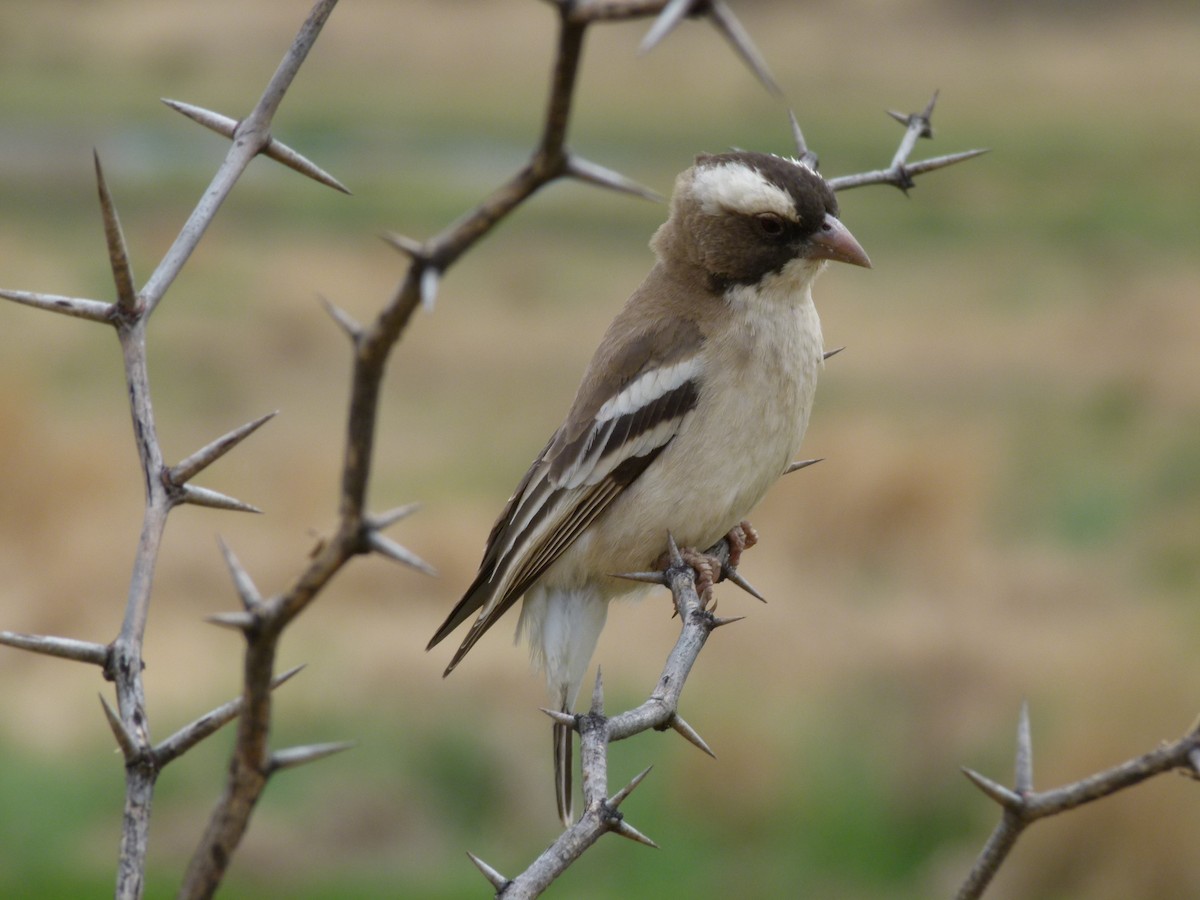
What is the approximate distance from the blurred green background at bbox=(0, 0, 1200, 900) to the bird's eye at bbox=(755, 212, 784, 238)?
605 centimetres

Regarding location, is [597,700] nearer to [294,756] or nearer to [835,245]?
[294,756]

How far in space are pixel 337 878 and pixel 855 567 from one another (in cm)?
986

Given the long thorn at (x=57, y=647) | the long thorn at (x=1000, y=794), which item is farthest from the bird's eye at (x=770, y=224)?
the long thorn at (x=57, y=647)

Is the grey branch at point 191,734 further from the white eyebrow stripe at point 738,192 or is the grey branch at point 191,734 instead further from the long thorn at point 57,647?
the white eyebrow stripe at point 738,192

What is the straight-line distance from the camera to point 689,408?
191 inches

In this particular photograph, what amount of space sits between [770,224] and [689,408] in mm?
616

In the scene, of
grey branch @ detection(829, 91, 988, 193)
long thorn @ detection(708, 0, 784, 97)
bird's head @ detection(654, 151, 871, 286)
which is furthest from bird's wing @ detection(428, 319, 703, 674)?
long thorn @ detection(708, 0, 784, 97)

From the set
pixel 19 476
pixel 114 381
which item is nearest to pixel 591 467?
pixel 19 476

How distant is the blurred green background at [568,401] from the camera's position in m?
16.3

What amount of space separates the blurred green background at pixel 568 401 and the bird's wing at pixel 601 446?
587 centimetres

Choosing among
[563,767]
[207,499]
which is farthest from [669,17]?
[563,767]

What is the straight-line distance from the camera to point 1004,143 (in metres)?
46.5

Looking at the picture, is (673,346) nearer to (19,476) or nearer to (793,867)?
(793,867)

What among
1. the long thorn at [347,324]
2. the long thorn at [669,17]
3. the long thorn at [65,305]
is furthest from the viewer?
the long thorn at [65,305]
